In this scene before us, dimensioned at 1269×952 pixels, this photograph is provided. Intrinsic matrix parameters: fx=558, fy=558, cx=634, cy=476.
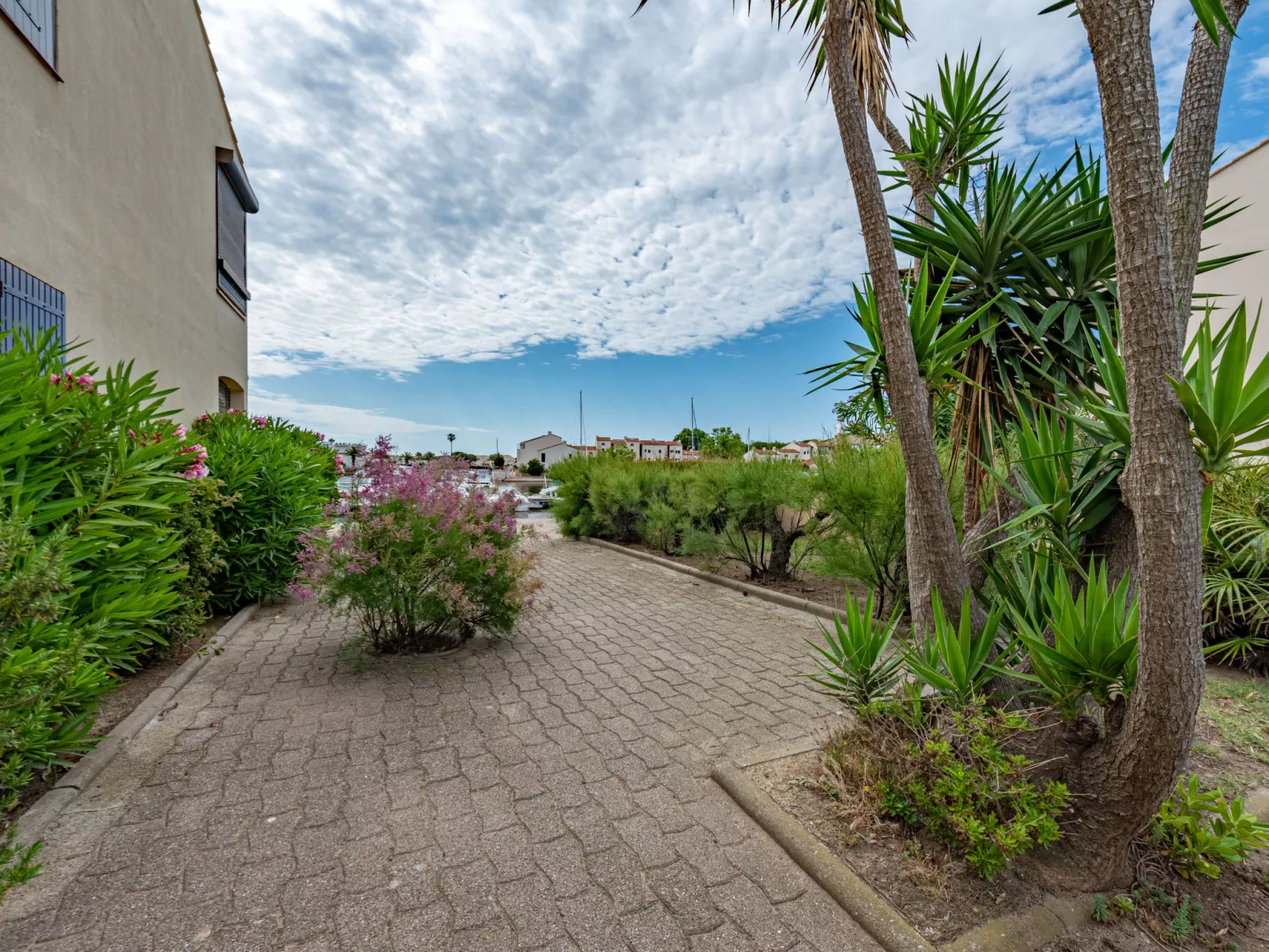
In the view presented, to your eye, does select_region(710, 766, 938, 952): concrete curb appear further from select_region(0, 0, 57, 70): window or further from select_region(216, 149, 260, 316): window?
select_region(216, 149, 260, 316): window

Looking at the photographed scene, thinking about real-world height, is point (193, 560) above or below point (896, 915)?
above

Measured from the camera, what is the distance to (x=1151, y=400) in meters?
1.72

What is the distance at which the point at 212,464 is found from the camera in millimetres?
5043

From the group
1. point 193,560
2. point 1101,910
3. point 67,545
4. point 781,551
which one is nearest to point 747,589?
point 781,551

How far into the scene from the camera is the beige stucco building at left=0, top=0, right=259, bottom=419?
4.43 meters

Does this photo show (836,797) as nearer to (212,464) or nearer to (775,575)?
(775,575)

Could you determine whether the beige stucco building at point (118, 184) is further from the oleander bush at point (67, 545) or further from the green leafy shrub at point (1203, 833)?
the green leafy shrub at point (1203, 833)

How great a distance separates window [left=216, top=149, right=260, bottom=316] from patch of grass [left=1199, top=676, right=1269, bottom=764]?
13797 mm

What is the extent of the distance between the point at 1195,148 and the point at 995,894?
2.70 m

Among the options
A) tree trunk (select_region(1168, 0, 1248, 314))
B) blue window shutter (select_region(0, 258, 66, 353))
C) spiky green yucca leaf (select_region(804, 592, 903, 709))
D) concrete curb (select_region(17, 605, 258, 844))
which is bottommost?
concrete curb (select_region(17, 605, 258, 844))

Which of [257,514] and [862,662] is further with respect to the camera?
[257,514]

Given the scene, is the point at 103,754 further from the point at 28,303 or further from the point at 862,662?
the point at 28,303

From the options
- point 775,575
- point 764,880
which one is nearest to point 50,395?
point 764,880

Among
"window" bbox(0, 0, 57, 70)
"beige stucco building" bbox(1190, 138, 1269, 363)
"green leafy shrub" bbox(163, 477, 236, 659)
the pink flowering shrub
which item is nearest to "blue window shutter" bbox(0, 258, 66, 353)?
"window" bbox(0, 0, 57, 70)
